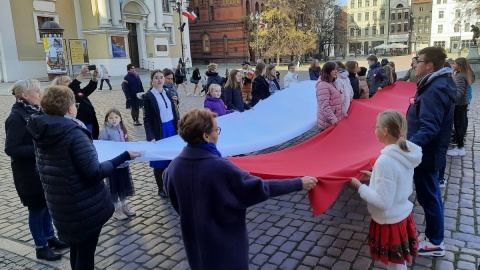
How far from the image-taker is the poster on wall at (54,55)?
2295cm

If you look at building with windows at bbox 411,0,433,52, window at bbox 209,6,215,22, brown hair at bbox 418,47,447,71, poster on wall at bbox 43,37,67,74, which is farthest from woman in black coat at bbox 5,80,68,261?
building with windows at bbox 411,0,433,52

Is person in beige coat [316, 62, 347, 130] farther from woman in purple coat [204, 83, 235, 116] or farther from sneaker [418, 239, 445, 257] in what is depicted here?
sneaker [418, 239, 445, 257]

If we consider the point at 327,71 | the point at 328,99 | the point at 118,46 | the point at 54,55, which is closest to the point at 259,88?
the point at 327,71

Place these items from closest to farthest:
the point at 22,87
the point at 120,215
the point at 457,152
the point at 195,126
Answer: the point at 195,126 → the point at 22,87 → the point at 120,215 → the point at 457,152

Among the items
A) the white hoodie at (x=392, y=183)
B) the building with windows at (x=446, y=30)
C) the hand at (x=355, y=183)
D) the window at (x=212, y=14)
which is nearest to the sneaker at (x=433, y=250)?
the white hoodie at (x=392, y=183)

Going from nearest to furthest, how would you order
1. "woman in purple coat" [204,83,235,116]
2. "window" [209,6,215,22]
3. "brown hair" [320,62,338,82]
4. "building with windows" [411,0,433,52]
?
"brown hair" [320,62,338,82], "woman in purple coat" [204,83,235,116], "window" [209,6,215,22], "building with windows" [411,0,433,52]

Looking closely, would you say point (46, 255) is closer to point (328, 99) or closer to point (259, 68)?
point (328, 99)

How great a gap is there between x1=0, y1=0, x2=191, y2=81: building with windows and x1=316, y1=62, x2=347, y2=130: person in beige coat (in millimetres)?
22006

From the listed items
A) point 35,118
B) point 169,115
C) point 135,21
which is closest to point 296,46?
point 135,21

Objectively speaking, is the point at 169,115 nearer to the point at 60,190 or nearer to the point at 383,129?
the point at 60,190

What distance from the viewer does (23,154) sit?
3.59 metres

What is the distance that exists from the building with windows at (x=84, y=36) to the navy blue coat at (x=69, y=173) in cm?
2314

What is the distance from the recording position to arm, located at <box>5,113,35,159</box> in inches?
141

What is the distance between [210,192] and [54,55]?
24.4 meters
